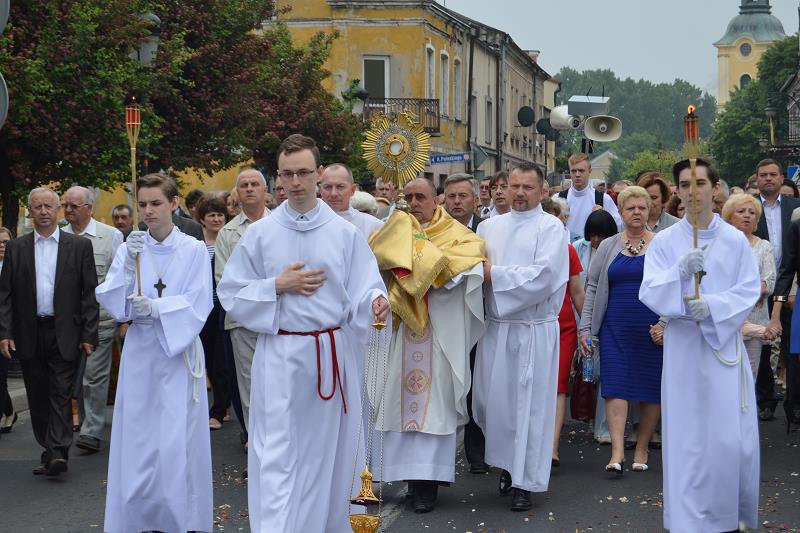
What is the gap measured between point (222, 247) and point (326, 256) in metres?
3.80

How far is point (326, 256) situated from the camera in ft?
22.9

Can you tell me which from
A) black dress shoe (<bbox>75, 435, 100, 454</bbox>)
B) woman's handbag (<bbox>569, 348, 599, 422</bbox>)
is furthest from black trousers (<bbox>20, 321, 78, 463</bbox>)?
woman's handbag (<bbox>569, 348, 599, 422</bbox>)

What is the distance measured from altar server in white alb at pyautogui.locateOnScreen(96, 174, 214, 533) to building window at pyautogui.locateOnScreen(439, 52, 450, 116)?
36.1 meters

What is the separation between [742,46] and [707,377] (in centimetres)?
15401

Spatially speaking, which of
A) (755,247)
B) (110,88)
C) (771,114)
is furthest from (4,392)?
(771,114)

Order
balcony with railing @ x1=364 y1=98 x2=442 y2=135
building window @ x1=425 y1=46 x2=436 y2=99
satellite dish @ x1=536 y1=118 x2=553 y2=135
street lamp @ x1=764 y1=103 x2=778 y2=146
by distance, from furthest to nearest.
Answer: street lamp @ x1=764 y1=103 x2=778 y2=146 < building window @ x1=425 y1=46 x2=436 y2=99 < balcony with railing @ x1=364 y1=98 x2=442 y2=135 < satellite dish @ x1=536 y1=118 x2=553 y2=135

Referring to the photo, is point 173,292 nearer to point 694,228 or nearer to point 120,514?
point 120,514

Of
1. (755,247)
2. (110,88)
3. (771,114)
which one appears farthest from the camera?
(771,114)

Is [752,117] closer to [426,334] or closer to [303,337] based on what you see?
[426,334]

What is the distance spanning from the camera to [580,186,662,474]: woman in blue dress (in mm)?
9828

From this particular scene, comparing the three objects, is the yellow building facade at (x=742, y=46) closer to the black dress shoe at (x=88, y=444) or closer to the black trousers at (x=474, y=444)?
the black dress shoe at (x=88, y=444)

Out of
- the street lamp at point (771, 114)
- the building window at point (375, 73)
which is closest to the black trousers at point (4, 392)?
the building window at point (375, 73)

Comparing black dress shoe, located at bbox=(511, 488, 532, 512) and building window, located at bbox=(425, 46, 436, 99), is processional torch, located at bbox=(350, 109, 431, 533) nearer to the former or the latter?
black dress shoe, located at bbox=(511, 488, 532, 512)

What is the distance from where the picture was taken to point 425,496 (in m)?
8.70
